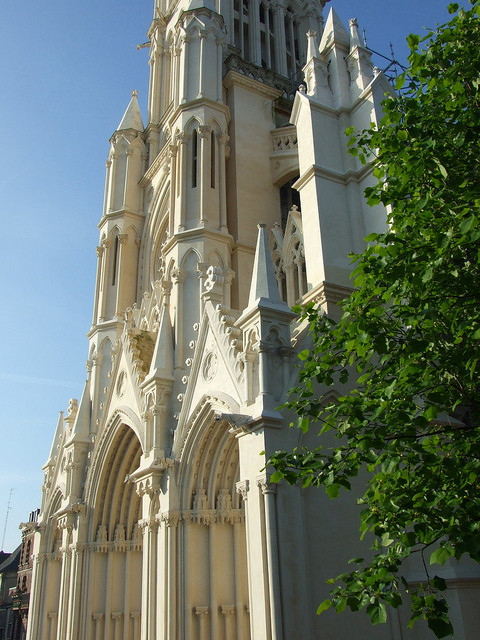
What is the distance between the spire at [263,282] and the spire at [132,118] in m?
17.1

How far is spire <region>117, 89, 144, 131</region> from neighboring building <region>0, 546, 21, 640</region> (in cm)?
4185

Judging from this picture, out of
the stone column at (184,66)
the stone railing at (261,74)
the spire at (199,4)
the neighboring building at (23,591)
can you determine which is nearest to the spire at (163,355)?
the stone column at (184,66)

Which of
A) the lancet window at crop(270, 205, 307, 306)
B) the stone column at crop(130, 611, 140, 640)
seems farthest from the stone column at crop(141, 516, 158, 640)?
the lancet window at crop(270, 205, 307, 306)

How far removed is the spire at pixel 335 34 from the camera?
59.6ft

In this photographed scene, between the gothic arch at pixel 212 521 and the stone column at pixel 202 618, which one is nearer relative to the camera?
the stone column at pixel 202 618

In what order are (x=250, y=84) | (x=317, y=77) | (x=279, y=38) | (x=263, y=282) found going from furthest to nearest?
(x=279, y=38) < (x=250, y=84) < (x=317, y=77) < (x=263, y=282)

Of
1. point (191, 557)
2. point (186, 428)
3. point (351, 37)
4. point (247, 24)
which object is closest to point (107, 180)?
point (247, 24)

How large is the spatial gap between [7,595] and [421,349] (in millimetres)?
59228

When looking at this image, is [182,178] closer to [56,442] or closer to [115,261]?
[115,261]

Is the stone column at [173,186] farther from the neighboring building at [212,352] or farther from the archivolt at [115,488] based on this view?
the archivolt at [115,488]

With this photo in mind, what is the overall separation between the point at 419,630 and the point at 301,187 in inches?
402

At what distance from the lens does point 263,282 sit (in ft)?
43.4

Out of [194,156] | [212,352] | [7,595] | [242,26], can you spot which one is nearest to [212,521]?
[212,352]

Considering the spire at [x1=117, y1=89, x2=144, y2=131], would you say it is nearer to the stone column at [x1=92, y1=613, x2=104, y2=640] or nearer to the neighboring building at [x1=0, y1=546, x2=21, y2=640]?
the stone column at [x1=92, y1=613, x2=104, y2=640]
